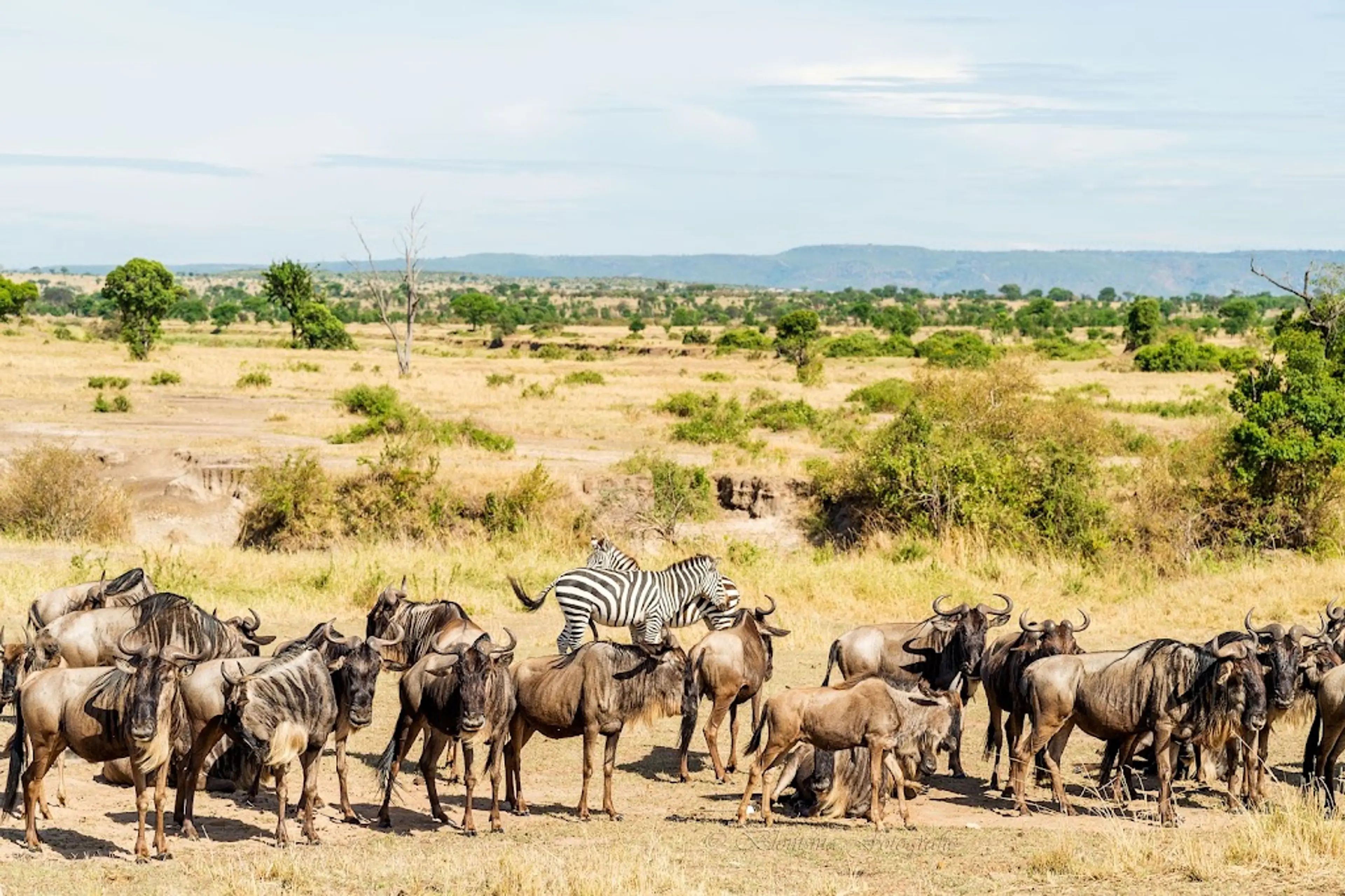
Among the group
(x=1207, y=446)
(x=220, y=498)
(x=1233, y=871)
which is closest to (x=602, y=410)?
(x=220, y=498)

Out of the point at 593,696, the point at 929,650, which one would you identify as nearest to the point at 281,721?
the point at 593,696

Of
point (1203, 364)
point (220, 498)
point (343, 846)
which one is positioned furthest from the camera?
point (1203, 364)

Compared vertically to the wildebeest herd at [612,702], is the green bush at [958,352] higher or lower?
higher

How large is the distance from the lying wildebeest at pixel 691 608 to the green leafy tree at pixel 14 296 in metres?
72.7

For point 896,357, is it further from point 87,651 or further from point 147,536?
point 87,651

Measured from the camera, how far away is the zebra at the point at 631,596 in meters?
15.1

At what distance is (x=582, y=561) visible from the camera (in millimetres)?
23516

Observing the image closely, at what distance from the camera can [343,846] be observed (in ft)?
33.0

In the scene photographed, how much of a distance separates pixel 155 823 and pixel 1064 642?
6.91m

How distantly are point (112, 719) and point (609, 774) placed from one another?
135 inches

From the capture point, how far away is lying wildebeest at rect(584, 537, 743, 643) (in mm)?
14875

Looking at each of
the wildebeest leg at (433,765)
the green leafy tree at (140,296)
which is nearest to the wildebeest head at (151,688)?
the wildebeest leg at (433,765)

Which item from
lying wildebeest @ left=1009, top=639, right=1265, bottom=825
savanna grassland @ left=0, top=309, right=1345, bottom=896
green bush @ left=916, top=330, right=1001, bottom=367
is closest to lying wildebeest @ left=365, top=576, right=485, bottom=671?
savanna grassland @ left=0, top=309, right=1345, bottom=896

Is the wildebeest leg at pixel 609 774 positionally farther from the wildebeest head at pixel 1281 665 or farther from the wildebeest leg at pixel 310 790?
the wildebeest head at pixel 1281 665
